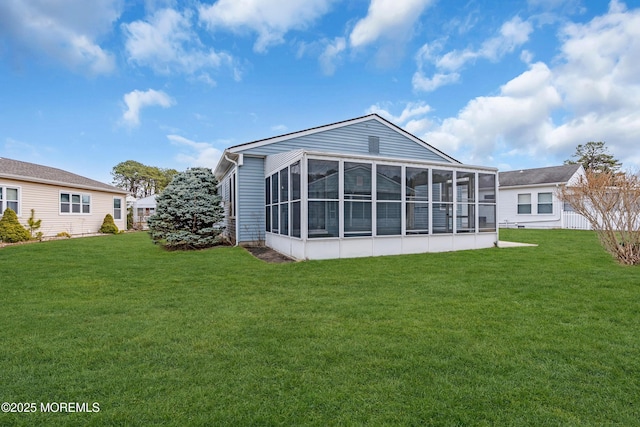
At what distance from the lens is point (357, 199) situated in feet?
28.0

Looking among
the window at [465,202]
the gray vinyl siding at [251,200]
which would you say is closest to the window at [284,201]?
the gray vinyl siding at [251,200]

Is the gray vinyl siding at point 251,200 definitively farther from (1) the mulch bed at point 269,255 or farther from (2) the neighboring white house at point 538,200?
(2) the neighboring white house at point 538,200

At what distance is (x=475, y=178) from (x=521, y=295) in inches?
257

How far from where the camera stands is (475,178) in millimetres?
10586

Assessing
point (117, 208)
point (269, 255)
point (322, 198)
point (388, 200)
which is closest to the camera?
point (322, 198)

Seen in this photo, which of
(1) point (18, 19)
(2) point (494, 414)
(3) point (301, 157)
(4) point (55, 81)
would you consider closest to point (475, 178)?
(3) point (301, 157)

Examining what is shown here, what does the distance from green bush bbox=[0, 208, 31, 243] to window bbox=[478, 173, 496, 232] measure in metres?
18.0

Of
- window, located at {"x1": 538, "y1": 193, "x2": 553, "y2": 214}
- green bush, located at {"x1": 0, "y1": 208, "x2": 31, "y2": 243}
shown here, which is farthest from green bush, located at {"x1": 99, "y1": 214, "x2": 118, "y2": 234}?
window, located at {"x1": 538, "y1": 193, "x2": 553, "y2": 214}

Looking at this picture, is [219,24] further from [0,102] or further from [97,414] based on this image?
[97,414]

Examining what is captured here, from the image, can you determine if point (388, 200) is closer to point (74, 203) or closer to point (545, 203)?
point (545, 203)

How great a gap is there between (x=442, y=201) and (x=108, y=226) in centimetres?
1868

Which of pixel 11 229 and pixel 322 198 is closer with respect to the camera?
pixel 322 198

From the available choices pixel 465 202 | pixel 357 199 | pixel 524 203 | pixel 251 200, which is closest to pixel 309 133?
pixel 251 200

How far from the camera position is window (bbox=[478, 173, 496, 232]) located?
10.7 meters
